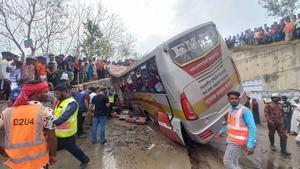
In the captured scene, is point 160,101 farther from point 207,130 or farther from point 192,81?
point 207,130

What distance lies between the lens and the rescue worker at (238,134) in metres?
4.82

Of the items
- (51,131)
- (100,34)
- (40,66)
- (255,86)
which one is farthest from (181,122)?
(100,34)

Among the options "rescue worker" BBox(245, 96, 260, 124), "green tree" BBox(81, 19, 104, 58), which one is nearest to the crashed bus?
"rescue worker" BBox(245, 96, 260, 124)

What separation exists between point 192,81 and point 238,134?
2.42 meters

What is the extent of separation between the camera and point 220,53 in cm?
783

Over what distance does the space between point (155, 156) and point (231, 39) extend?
19.4 meters

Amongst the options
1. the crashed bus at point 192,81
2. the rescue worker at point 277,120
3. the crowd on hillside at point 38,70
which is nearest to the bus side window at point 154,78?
the crashed bus at point 192,81

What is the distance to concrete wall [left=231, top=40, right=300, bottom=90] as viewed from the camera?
18156 mm

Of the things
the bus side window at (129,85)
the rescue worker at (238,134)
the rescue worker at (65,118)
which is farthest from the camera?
the bus side window at (129,85)

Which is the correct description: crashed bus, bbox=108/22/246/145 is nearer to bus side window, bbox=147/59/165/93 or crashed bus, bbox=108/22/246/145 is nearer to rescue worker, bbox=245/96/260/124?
bus side window, bbox=147/59/165/93

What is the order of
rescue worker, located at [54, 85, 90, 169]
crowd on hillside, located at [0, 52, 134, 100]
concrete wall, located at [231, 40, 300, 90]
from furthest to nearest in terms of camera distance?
1. concrete wall, located at [231, 40, 300, 90]
2. crowd on hillside, located at [0, 52, 134, 100]
3. rescue worker, located at [54, 85, 90, 169]

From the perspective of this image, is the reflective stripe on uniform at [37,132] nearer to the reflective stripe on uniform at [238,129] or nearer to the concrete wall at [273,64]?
the reflective stripe on uniform at [238,129]

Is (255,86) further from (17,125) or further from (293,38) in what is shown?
(17,125)

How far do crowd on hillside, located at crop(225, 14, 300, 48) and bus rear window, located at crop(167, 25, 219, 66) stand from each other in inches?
488
